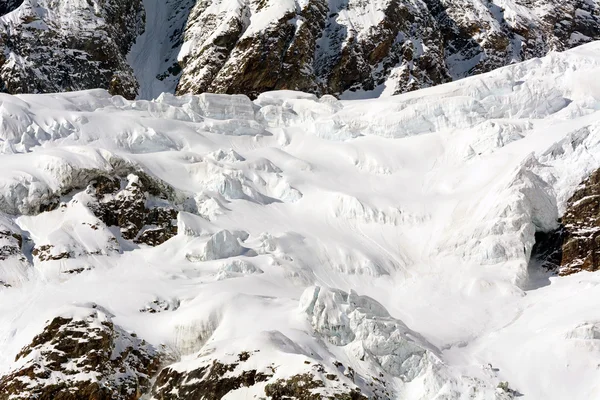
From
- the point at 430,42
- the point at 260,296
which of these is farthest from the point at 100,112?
the point at 430,42

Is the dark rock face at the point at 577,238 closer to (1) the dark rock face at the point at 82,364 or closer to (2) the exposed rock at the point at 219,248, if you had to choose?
(2) the exposed rock at the point at 219,248

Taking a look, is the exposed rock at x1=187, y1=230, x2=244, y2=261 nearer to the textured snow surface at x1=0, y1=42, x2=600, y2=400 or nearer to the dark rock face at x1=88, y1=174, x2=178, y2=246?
the textured snow surface at x1=0, y1=42, x2=600, y2=400

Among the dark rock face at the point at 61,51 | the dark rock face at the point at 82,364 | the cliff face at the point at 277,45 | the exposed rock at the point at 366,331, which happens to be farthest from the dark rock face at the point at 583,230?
the dark rock face at the point at 61,51

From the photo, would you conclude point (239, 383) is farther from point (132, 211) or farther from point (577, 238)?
point (577, 238)

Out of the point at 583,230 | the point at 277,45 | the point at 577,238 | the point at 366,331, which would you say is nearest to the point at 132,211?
the point at 366,331

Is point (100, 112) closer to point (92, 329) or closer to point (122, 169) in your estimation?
point (122, 169)

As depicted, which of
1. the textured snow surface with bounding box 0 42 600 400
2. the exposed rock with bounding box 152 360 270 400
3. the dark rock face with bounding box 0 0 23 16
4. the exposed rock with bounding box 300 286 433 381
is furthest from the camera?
the dark rock face with bounding box 0 0 23 16

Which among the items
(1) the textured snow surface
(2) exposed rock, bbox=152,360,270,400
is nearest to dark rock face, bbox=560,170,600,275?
(1) the textured snow surface
